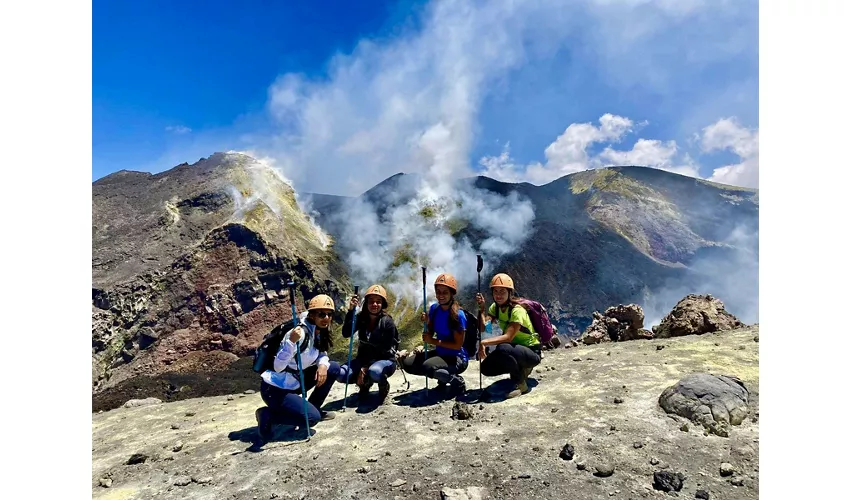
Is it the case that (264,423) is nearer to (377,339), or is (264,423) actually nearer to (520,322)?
(377,339)

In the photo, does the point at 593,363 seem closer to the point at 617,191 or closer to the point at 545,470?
the point at 545,470

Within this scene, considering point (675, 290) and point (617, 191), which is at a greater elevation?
point (617, 191)

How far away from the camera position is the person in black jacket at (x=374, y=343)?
6828 mm

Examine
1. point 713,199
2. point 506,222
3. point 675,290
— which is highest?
point 713,199

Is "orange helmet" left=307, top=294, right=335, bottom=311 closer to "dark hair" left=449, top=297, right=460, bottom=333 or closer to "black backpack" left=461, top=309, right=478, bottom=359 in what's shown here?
"dark hair" left=449, top=297, right=460, bottom=333

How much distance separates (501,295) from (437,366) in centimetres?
151

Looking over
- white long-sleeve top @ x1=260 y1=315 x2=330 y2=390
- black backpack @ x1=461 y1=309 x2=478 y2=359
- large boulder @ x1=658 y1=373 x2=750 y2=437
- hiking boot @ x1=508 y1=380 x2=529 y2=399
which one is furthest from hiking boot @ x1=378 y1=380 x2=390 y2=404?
large boulder @ x1=658 y1=373 x2=750 y2=437

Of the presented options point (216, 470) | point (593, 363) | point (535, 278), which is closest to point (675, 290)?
point (535, 278)

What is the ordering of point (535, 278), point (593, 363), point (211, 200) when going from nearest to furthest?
point (593, 363), point (211, 200), point (535, 278)

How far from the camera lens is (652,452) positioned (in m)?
4.61

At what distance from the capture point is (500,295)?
665 cm

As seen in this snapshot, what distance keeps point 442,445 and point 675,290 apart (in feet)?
166

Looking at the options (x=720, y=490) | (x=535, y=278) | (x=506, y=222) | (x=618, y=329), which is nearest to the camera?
(x=720, y=490)

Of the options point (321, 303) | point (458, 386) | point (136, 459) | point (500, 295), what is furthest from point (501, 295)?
point (136, 459)
